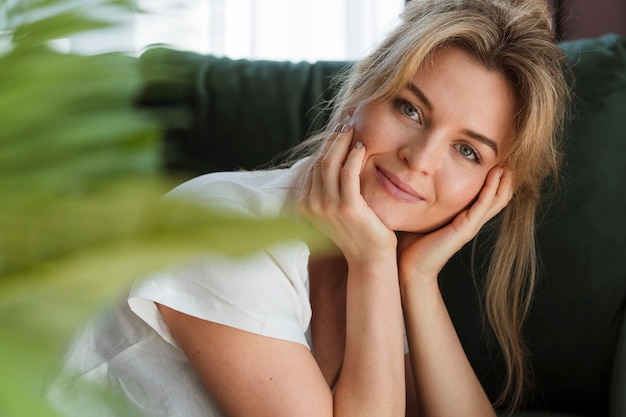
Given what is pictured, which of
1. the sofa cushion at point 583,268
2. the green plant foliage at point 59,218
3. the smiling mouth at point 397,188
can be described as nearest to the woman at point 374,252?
the smiling mouth at point 397,188

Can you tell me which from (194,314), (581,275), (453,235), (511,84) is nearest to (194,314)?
(194,314)

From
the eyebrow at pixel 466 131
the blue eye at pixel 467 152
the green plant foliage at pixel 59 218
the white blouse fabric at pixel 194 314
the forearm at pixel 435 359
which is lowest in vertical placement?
the forearm at pixel 435 359

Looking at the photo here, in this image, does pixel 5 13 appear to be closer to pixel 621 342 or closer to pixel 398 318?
pixel 398 318

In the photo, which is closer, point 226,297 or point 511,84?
point 226,297

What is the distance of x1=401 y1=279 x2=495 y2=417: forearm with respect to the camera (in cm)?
153

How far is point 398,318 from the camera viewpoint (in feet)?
4.71

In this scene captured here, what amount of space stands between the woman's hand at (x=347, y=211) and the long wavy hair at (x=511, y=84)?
0.13 m

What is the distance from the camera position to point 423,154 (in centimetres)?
137

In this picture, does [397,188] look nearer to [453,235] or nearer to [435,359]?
[453,235]

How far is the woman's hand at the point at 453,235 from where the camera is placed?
1512 mm

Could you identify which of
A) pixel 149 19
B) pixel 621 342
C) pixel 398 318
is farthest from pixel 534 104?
pixel 149 19

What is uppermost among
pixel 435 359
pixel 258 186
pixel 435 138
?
pixel 435 138

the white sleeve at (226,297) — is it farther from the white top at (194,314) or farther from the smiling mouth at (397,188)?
the smiling mouth at (397,188)

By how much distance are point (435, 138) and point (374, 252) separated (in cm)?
20
